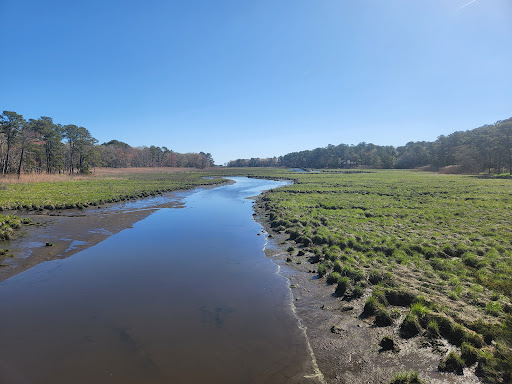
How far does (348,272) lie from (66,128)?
80.8 m

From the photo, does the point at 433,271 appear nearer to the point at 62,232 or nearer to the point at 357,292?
the point at 357,292

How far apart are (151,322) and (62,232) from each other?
1431 centimetres

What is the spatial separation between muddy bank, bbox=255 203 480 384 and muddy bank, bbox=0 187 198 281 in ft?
40.3

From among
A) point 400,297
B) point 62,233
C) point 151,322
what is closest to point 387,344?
point 400,297

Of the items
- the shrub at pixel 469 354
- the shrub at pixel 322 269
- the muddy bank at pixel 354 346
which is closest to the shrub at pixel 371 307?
the muddy bank at pixel 354 346

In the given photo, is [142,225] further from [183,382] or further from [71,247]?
[183,382]

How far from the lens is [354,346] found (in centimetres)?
625

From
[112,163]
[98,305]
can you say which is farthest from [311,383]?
[112,163]

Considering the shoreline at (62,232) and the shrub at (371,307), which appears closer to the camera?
the shrub at (371,307)

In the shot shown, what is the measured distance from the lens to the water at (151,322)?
549 centimetres

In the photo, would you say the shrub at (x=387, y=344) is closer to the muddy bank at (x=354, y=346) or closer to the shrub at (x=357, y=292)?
the muddy bank at (x=354, y=346)

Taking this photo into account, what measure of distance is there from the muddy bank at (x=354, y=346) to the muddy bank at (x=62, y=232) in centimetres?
1230

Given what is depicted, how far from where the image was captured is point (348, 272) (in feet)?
31.7

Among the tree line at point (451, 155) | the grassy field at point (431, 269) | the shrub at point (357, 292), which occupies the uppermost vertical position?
the tree line at point (451, 155)
